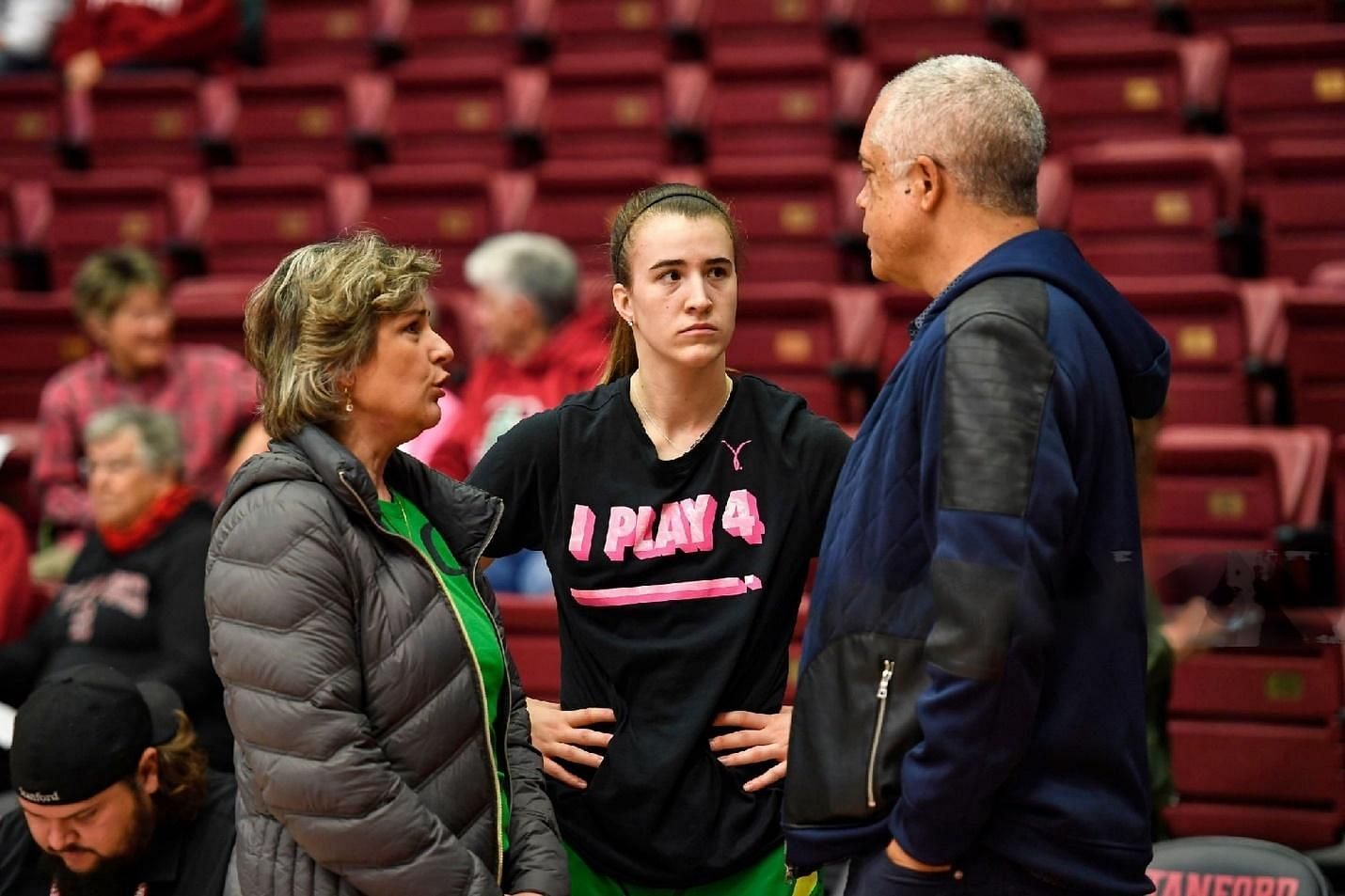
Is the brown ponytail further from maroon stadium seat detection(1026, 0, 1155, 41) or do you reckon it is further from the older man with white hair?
maroon stadium seat detection(1026, 0, 1155, 41)

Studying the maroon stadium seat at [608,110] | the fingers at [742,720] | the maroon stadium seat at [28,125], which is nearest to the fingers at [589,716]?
the fingers at [742,720]

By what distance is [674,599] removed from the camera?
174 centimetres

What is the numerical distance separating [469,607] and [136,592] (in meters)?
1.64

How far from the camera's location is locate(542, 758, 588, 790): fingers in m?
1.78

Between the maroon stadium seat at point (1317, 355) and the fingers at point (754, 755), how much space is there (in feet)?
9.56

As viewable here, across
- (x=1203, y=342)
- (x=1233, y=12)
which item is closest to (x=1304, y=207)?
(x=1203, y=342)

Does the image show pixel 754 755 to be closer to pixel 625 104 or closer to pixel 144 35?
pixel 625 104

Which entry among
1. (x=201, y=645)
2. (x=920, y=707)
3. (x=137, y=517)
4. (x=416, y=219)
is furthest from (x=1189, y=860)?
(x=416, y=219)

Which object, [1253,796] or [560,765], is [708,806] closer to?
[560,765]

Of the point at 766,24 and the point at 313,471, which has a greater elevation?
the point at 766,24

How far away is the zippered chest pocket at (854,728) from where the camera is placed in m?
1.44

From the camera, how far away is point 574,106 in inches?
219

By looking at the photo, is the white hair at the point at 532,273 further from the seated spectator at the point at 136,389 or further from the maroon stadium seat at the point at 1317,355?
the maroon stadium seat at the point at 1317,355

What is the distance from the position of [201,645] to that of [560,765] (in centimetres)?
137
